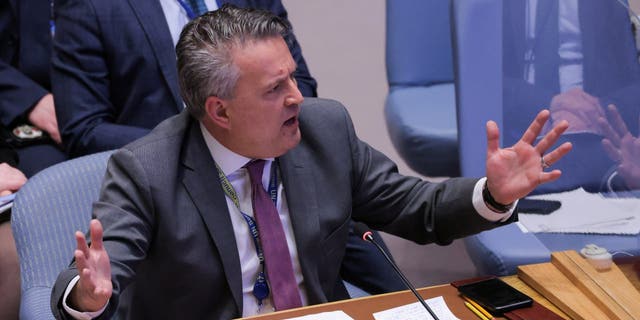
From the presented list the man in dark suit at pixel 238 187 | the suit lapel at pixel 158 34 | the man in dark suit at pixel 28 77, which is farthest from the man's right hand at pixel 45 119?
the man in dark suit at pixel 238 187

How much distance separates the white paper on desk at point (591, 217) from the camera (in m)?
1.86

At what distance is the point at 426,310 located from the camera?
51.7 inches

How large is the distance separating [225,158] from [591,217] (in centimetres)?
90

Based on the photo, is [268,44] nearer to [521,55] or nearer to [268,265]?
[268,265]

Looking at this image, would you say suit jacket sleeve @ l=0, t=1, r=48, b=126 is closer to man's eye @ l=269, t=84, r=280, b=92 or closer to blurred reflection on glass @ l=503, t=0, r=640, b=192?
man's eye @ l=269, t=84, r=280, b=92

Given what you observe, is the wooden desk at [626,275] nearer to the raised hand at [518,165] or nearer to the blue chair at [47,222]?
the raised hand at [518,165]

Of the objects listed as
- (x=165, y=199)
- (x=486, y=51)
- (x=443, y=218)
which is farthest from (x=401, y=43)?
(x=165, y=199)

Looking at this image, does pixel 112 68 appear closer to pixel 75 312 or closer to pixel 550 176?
pixel 75 312

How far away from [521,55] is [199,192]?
941 mm

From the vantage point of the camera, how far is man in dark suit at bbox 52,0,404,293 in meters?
2.17

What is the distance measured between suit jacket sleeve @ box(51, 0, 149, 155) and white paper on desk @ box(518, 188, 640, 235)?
1025 millimetres

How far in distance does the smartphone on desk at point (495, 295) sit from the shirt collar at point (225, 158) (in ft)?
1.46

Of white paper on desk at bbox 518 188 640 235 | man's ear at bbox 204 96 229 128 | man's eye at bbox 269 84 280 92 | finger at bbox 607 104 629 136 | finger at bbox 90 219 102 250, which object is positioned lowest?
white paper on desk at bbox 518 188 640 235

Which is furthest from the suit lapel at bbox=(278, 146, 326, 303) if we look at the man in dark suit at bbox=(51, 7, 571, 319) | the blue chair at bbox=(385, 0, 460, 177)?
the blue chair at bbox=(385, 0, 460, 177)
